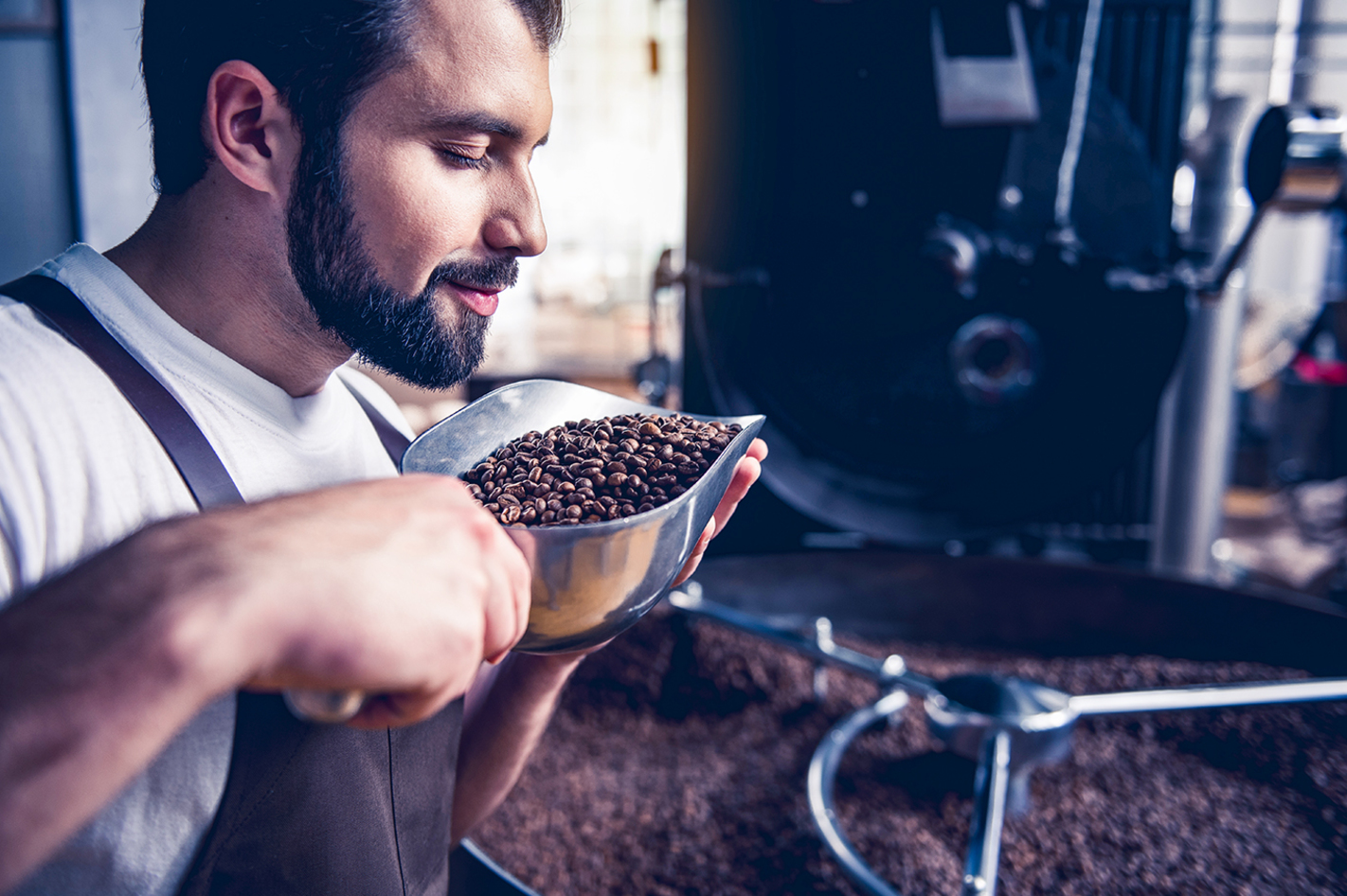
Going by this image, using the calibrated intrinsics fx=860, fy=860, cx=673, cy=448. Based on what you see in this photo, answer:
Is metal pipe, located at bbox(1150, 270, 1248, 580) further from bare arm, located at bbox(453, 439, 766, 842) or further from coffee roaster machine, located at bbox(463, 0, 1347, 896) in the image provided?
bare arm, located at bbox(453, 439, 766, 842)

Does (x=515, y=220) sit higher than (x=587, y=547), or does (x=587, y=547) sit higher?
(x=515, y=220)

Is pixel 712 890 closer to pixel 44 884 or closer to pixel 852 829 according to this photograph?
pixel 852 829

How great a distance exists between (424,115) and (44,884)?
16.0 inches

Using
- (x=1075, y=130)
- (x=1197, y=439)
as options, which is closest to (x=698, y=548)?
(x=1075, y=130)

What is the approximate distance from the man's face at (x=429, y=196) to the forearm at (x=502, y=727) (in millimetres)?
236

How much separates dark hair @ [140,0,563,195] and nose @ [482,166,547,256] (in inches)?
3.4

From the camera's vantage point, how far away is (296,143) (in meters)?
0.46

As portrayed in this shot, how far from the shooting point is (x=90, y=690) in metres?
0.23

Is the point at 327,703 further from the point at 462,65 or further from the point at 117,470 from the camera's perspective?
the point at 462,65

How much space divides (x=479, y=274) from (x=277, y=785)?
29cm

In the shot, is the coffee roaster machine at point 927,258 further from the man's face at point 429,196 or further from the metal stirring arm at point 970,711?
the man's face at point 429,196

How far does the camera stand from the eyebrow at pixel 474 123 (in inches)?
18.1

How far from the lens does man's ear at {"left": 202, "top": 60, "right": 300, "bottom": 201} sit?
454 millimetres

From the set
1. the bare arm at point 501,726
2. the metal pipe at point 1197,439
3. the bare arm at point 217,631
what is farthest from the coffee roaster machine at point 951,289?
the bare arm at point 217,631
